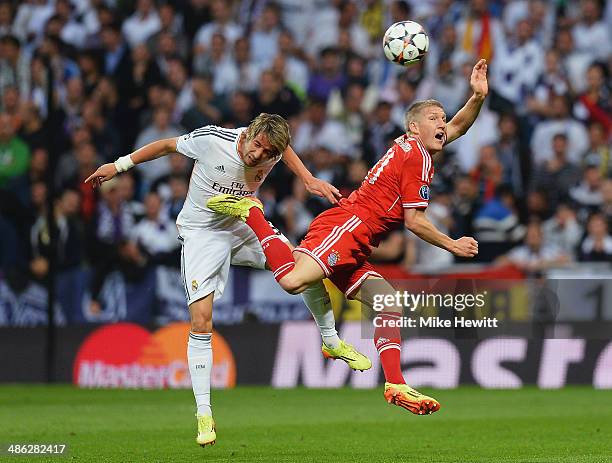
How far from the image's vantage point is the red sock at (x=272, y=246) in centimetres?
1021

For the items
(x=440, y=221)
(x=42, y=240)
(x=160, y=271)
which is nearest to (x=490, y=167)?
(x=440, y=221)

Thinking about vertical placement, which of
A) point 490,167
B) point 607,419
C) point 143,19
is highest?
point 143,19

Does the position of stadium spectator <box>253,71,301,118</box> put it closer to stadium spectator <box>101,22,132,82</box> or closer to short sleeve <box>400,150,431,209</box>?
stadium spectator <box>101,22,132,82</box>

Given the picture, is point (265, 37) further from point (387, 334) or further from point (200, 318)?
point (387, 334)

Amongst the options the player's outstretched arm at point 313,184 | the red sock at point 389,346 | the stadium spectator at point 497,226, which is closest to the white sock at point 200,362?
the red sock at point 389,346

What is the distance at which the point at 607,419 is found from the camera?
41.5 ft

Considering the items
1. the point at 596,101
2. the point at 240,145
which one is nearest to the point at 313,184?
the point at 240,145

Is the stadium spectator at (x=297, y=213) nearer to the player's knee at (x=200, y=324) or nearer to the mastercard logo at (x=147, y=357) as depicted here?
the mastercard logo at (x=147, y=357)

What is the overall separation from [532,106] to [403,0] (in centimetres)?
266

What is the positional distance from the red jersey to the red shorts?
0.28 feet

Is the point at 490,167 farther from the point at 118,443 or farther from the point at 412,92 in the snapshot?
the point at 118,443

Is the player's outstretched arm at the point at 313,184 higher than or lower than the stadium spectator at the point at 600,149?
lower

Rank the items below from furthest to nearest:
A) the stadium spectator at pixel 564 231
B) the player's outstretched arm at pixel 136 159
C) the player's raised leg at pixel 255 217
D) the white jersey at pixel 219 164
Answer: the stadium spectator at pixel 564 231
the white jersey at pixel 219 164
the player's raised leg at pixel 255 217
the player's outstretched arm at pixel 136 159

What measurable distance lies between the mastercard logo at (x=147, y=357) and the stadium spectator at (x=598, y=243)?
4.56 m
